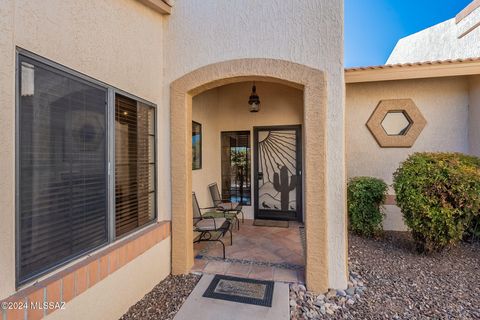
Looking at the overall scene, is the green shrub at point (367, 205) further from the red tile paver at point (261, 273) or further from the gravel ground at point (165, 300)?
the gravel ground at point (165, 300)

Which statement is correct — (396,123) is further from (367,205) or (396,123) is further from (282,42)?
(282,42)

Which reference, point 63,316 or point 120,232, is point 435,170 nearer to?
point 120,232

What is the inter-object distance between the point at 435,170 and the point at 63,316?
530cm

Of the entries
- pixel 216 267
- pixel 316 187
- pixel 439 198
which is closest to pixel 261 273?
pixel 216 267

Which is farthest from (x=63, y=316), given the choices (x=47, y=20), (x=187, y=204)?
(x=47, y=20)

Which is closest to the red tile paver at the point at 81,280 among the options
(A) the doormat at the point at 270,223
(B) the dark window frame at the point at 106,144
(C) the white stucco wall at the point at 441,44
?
(B) the dark window frame at the point at 106,144

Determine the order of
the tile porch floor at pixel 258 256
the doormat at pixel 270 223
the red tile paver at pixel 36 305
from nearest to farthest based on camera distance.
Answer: the red tile paver at pixel 36 305 < the tile porch floor at pixel 258 256 < the doormat at pixel 270 223

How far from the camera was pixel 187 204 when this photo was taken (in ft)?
11.9

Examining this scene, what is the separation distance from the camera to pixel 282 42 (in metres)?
3.29

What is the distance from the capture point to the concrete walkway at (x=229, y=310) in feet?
8.66

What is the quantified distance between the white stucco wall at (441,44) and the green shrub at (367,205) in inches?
223

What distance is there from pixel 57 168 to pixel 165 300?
2.10 meters

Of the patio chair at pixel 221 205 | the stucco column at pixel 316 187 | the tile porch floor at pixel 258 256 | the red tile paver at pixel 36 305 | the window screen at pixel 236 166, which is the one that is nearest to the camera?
the red tile paver at pixel 36 305

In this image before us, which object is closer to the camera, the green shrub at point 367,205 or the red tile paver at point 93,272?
the red tile paver at point 93,272
